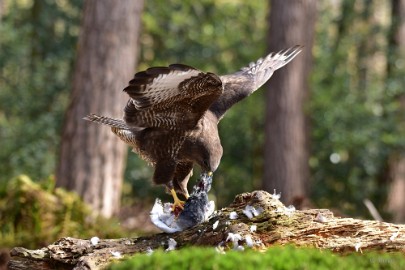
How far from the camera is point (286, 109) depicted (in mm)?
13609

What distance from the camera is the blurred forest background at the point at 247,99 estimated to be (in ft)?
49.9

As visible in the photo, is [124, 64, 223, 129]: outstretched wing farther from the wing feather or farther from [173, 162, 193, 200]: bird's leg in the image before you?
[173, 162, 193, 200]: bird's leg

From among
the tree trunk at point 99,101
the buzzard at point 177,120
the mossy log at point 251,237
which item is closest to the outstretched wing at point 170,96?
the buzzard at point 177,120

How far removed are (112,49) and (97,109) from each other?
2.95 feet

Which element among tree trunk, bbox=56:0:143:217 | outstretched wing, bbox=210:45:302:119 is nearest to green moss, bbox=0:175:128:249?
tree trunk, bbox=56:0:143:217

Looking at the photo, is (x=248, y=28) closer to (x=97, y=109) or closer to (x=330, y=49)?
(x=330, y=49)

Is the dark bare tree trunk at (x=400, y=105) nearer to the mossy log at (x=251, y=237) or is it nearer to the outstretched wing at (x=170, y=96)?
the outstretched wing at (x=170, y=96)

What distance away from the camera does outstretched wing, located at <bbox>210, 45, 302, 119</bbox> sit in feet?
20.8


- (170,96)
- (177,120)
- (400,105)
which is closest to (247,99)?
(400,105)

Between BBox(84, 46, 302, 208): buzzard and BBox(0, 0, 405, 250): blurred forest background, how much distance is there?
7.27m

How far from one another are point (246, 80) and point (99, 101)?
3.77 meters

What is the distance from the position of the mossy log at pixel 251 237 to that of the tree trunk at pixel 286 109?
815cm

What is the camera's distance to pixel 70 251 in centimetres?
520

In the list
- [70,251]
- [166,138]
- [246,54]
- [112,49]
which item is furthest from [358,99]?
[70,251]
